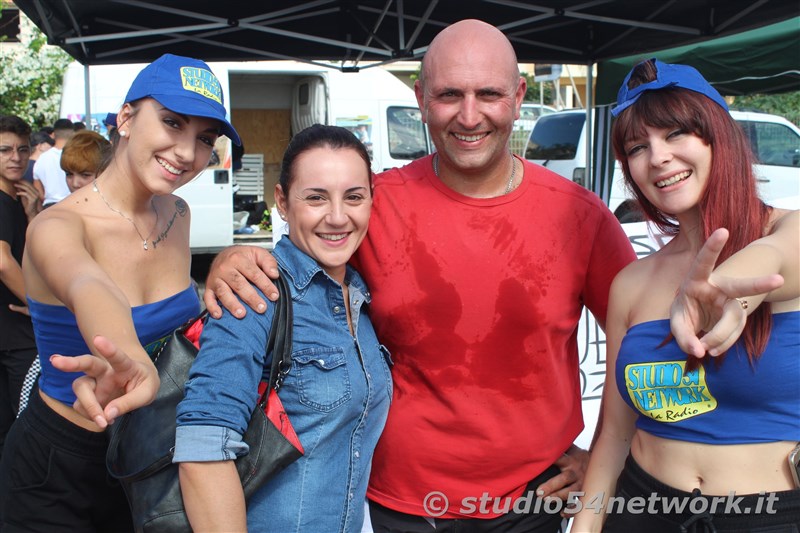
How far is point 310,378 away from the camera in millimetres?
1808

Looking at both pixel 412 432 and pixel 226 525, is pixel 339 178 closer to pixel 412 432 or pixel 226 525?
pixel 412 432

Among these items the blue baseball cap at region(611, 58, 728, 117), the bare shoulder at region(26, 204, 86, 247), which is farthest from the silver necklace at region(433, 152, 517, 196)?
the bare shoulder at region(26, 204, 86, 247)

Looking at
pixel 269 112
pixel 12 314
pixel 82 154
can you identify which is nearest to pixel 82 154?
pixel 82 154

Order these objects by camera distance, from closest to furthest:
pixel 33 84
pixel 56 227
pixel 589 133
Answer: pixel 56 227, pixel 589 133, pixel 33 84

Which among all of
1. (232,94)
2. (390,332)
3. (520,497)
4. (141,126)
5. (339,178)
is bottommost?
(520,497)

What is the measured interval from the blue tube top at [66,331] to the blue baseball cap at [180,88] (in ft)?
2.04

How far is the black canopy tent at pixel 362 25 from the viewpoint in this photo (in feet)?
20.6

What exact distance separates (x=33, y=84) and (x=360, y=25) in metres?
11.6

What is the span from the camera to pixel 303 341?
72.1 inches

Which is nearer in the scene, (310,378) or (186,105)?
(310,378)

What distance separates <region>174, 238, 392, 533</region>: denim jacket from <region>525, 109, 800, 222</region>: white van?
639 centimetres

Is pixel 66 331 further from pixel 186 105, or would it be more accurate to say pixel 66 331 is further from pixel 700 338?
pixel 700 338

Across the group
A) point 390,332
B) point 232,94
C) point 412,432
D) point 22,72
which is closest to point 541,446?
point 412,432

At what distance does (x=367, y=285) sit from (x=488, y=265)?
1.24 ft
